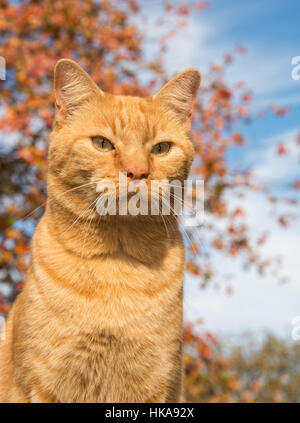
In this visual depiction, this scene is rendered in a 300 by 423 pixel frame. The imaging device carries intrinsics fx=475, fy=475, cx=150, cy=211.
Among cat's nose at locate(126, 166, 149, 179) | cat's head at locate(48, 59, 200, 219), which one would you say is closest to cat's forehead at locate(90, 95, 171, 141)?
cat's head at locate(48, 59, 200, 219)

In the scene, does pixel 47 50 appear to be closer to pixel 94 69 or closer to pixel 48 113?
pixel 94 69

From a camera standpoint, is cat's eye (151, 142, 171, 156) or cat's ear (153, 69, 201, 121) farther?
cat's ear (153, 69, 201, 121)

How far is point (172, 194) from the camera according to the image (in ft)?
8.50

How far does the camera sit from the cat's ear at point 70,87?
2.54m

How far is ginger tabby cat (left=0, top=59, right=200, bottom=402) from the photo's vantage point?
2.33 meters

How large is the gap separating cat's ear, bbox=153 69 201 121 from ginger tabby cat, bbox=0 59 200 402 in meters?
0.01

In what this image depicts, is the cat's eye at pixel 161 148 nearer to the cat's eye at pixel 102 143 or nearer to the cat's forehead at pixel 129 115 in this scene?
the cat's forehead at pixel 129 115

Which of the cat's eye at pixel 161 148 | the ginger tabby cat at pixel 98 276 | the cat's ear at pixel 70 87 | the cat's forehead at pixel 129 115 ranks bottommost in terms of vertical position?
the ginger tabby cat at pixel 98 276

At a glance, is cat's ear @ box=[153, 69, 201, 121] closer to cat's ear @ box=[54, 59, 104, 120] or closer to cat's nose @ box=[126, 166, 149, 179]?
cat's ear @ box=[54, 59, 104, 120]

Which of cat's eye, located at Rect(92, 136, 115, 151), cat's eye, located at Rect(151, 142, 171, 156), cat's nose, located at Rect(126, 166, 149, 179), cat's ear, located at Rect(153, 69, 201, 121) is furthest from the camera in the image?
cat's ear, located at Rect(153, 69, 201, 121)

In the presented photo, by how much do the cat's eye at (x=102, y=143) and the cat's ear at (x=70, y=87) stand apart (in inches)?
10.4

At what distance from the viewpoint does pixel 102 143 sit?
252 centimetres

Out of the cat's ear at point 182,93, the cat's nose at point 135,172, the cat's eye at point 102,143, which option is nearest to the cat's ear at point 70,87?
the cat's eye at point 102,143

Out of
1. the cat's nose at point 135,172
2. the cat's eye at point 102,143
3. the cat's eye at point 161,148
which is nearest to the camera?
the cat's nose at point 135,172
